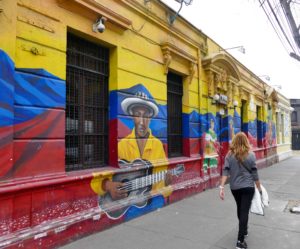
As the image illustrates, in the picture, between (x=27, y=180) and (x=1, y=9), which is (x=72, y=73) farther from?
(x=27, y=180)

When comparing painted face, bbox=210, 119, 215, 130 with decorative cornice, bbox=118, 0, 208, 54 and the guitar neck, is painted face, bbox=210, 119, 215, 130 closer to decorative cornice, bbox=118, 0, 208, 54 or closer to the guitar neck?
decorative cornice, bbox=118, 0, 208, 54

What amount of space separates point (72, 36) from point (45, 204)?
2.82 meters

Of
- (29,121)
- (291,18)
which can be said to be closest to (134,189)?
(29,121)

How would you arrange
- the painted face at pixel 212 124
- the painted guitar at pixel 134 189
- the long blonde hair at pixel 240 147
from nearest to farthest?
the long blonde hair at pixel 240 147
the painted guitar at pixel 134 189
the painted face at pixel 212 124

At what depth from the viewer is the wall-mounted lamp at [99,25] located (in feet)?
17.7

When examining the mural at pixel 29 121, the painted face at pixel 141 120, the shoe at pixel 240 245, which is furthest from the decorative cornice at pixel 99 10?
the shoe at pixel 240 245

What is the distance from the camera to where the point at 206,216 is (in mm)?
6523

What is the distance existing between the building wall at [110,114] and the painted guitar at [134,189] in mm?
27

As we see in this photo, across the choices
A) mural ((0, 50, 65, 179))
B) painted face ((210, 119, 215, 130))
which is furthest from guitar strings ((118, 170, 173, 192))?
painted face ((210, 119, 215, 130))

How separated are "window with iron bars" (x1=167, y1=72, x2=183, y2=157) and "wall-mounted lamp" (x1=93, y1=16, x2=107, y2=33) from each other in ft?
10.3

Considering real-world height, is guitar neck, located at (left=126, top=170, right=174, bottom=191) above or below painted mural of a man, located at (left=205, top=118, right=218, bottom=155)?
below

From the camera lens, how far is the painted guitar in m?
5.63

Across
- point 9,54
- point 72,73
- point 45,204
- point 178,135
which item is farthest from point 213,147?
point 9,54

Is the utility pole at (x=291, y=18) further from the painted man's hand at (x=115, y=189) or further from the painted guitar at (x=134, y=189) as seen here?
the painted man's hand at (x=115, y=189)
